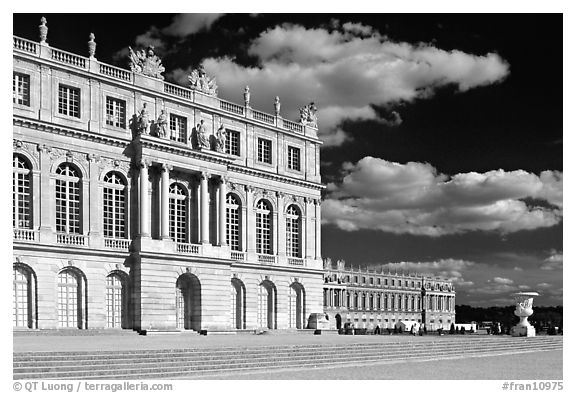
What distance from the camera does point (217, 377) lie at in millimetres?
21797

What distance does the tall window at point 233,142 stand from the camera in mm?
51188

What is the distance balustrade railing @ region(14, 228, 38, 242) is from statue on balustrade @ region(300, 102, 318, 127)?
22.8 meters

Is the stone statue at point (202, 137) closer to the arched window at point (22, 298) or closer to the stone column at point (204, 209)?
the stone column at point (204, 209)

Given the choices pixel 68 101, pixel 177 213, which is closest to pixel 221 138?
pixel 177 213

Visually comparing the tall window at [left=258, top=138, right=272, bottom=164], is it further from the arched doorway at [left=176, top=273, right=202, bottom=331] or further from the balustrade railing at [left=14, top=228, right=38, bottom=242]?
the balustrade railing at [left=14, top=228, right=38, bottom=242]

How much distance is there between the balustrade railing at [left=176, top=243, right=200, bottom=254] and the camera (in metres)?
45.9

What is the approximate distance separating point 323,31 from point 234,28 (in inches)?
139

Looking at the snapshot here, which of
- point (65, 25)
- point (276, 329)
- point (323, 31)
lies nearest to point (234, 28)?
point (323, 31)

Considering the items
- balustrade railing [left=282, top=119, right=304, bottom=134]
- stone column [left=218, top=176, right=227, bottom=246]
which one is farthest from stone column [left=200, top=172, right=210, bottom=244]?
balustrade railing [left=282, top=119, right=304, bottom=134]

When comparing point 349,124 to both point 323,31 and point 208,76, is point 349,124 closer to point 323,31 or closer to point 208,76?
point 323,31

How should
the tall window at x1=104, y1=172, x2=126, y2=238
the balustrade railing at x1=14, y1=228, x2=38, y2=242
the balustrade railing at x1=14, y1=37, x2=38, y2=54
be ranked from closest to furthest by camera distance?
1. the balustrade railing at x1=14, y1=228, x2=38, y2=242
2. the balustrade railing at x1=14, y1=37, x2=38, y2=54
3. the tall window at x1=104, y1=172, x2=126, y2=238

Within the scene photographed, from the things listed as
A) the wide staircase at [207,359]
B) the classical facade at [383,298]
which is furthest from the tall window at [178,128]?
the classical facade at [383,298]

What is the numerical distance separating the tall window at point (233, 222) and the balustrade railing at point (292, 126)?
708cm

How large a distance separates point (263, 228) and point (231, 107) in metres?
7.77
